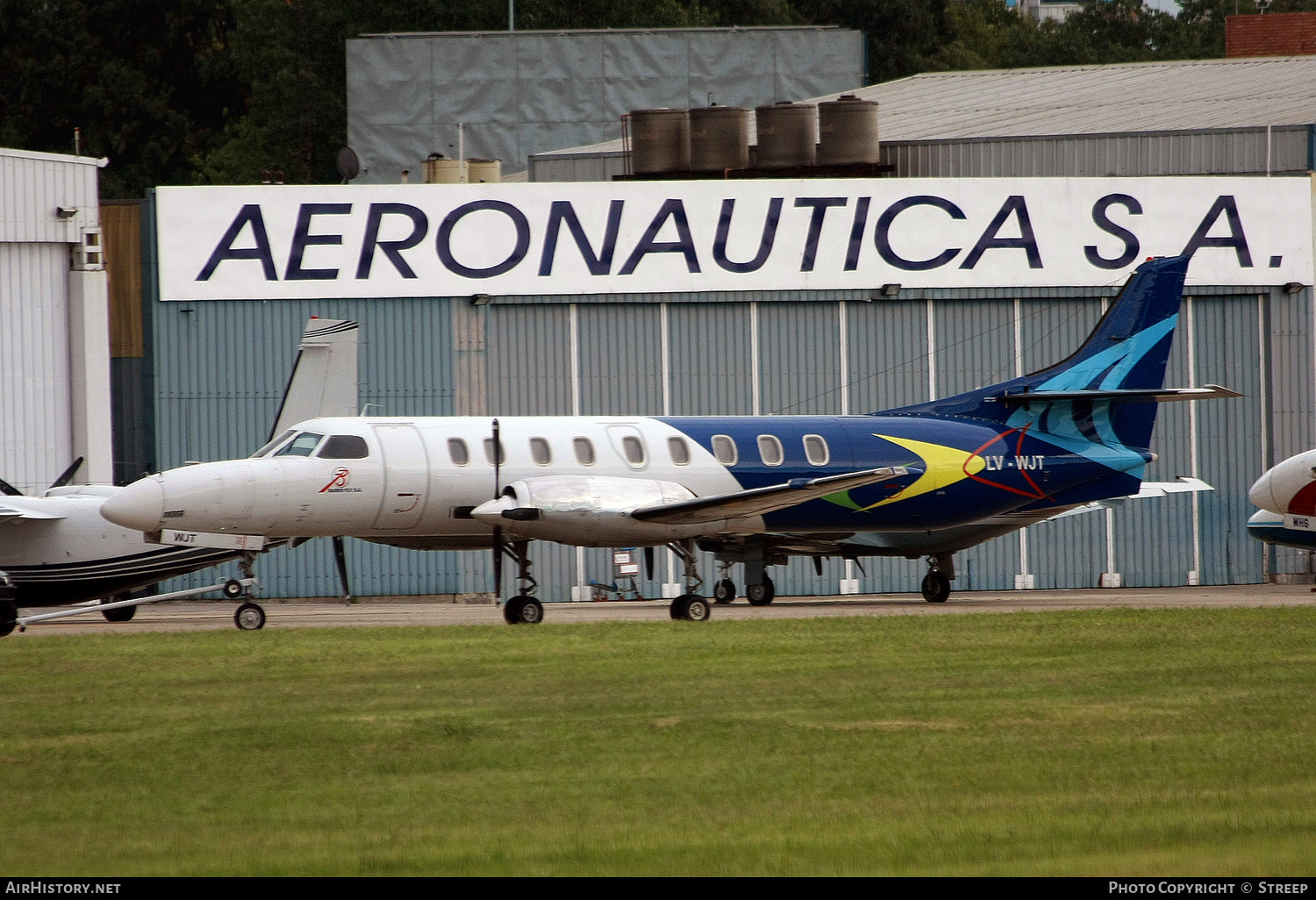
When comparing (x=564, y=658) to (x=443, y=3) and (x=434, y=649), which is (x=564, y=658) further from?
(x=443, y=3)

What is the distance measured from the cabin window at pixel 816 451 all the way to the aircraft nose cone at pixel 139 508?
953cm

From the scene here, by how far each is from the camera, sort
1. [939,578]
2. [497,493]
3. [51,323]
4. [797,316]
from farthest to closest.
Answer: [797,316] < [51,323] < [939,578] < [497,493]

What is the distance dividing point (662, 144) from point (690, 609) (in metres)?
16.6

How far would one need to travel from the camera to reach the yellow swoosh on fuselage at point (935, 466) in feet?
85.5

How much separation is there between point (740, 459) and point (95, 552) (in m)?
9.57

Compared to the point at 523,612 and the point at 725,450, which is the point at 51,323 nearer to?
the point at 523,612

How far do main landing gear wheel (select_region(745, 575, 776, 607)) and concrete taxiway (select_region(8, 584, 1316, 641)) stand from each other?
0.19 metres

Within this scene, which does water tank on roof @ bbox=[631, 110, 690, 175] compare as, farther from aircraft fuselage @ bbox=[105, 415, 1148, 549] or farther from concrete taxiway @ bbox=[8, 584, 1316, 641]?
aircraft fuselage @ bbox=[105, 415, 1148, 549]

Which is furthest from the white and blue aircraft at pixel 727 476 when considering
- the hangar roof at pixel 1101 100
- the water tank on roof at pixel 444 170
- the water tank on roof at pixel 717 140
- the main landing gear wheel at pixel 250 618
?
the water tank on roof at pixel 444 170

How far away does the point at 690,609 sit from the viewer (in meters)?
23.3

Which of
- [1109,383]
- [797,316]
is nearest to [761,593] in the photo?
[1109,383]

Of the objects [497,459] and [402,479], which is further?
[497,459]

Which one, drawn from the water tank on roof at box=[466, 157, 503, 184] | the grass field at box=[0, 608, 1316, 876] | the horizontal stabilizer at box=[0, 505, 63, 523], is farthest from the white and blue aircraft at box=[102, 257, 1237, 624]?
the water tank on roof at box=[466, 157, 503, 184]

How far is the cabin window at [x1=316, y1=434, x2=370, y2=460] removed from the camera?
75.3ft
